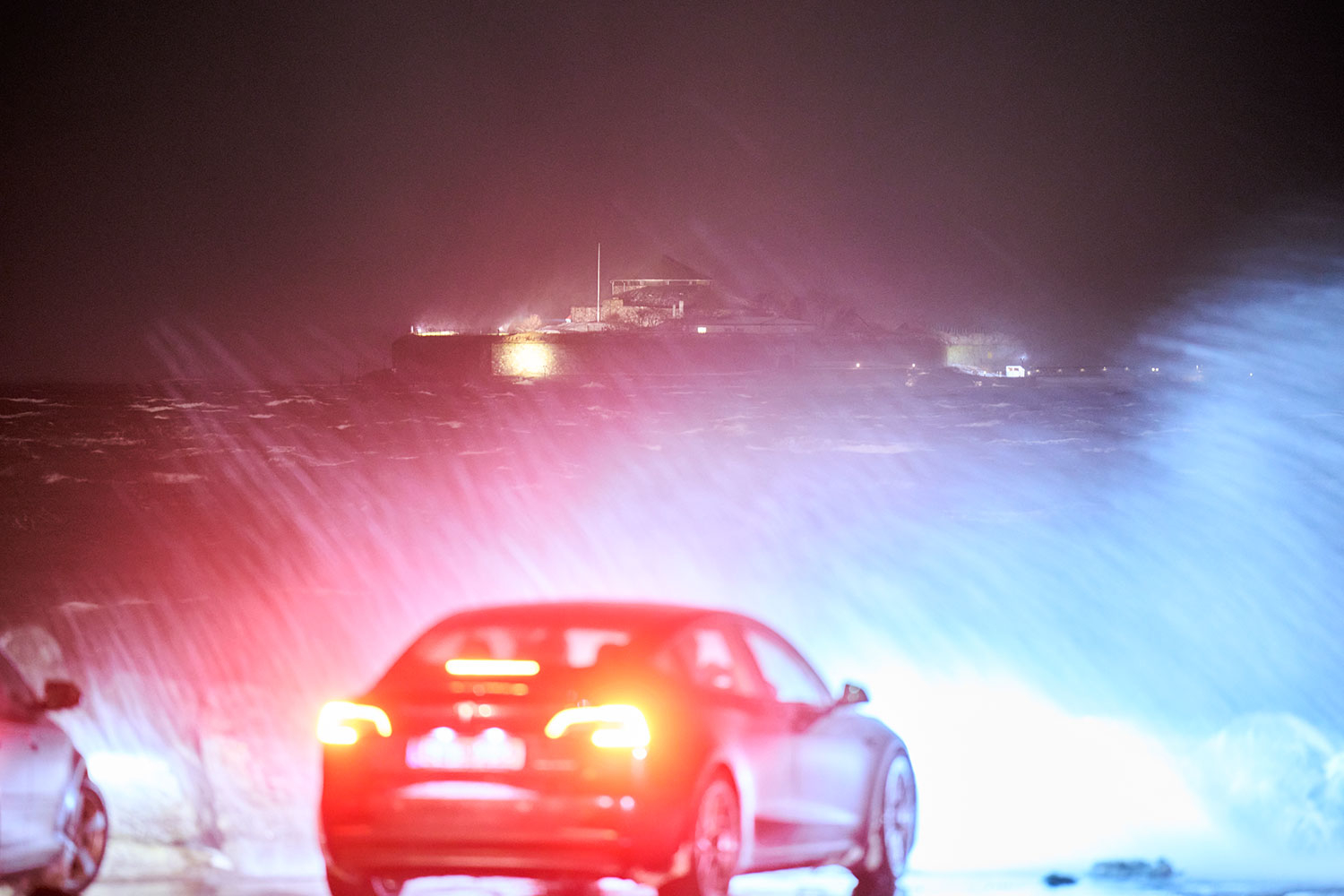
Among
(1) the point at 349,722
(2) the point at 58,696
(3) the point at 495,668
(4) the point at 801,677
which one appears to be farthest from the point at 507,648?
(2) the point at 58,696

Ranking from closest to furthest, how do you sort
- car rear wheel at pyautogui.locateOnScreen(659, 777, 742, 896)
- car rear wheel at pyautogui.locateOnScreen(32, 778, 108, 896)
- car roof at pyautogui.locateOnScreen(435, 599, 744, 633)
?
car rear wheel at pyautogui.locateOnScreen(659, 777, 742, 896) → car roof at pyautogui.locateOnScreen(435, 599, 744, 633) → car rear wheel at pyautogui.locateOnScreen(32, 778, 108, 896)

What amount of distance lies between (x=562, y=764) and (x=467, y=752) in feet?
1.32

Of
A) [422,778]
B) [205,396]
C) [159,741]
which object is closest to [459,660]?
[422,778]

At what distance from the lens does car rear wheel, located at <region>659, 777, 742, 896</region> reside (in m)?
6.66

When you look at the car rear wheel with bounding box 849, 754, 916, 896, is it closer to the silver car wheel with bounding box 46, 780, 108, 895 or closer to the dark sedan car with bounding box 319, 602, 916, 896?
the dark sedan car with bounding box 319, 602, 916, 896

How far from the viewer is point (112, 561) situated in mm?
28266

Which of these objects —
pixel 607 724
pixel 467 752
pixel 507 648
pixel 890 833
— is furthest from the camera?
pixel 890 833

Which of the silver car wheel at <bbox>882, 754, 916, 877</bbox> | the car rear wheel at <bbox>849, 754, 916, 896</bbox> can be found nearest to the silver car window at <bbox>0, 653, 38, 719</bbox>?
the car rear wheel at <bbox>849, 754, 916, 896</bbox>

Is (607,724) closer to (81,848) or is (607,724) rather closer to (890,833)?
(890,833)

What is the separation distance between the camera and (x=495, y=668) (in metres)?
6.77

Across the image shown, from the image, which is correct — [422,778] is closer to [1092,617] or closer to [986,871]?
[986,871]

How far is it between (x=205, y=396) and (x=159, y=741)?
2792 inches

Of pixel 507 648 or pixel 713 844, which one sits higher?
pixel 507 648

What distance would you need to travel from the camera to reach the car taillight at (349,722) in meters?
6.77
